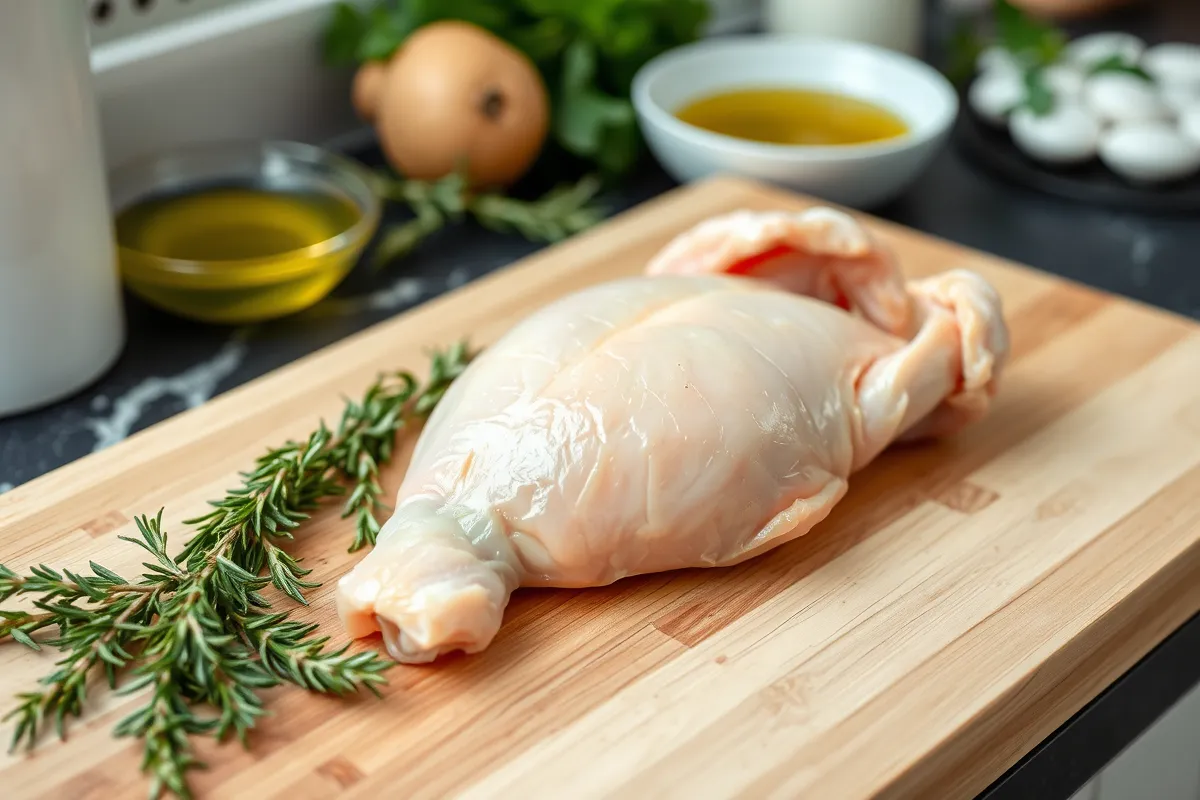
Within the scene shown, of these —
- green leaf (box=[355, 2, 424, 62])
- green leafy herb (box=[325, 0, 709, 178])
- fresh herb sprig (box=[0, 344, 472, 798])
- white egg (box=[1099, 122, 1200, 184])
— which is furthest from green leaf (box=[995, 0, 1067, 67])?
fresh herb sprig (box=[0, 344, 472, 798])

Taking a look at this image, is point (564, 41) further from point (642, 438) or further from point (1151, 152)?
point (642, 438)

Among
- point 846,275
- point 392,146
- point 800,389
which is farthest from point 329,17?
point 800,389

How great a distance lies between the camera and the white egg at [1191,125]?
99.6 inches

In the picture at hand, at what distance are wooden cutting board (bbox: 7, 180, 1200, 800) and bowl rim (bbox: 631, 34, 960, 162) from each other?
0.52 metres

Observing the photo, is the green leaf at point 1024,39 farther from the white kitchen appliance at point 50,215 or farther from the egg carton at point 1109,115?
A: the white kitchen appliance at point 50,215

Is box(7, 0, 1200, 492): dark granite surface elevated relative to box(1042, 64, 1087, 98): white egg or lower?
lower

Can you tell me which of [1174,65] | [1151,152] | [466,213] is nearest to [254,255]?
[466,213]

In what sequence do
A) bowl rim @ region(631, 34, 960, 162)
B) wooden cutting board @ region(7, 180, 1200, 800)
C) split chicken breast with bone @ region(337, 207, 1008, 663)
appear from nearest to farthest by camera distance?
1. wooden cutting board @ region(7, 180, 1200, 800)
2. split chicken breast with bone @ region(337, 207, 1008, 663)
3. bowl rim @ region(631, 34, 960, 162)

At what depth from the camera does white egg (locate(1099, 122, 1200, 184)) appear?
8.16ft

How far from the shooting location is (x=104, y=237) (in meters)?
1.89

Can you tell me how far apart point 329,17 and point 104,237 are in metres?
0.89

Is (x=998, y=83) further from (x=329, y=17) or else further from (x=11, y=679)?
(x=11, y=679)

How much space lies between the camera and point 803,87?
8.95 ft

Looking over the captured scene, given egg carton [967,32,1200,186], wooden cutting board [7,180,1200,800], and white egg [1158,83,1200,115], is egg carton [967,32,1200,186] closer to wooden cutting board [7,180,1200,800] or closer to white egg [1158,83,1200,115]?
white egg [1158,83,1200,115]
